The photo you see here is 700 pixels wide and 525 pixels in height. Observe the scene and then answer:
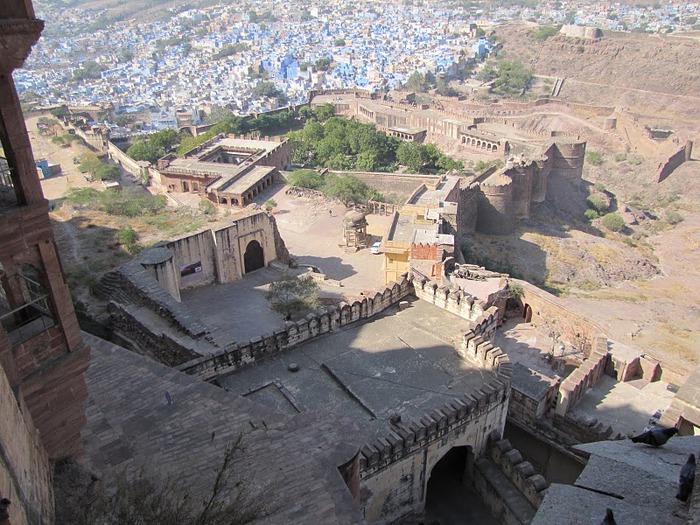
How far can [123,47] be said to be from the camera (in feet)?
554

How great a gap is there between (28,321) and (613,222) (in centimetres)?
4487

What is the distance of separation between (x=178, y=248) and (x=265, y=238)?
13.8ft

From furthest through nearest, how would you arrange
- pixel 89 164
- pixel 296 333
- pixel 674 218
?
1. pixel 674 218
2. pixel 89 164
3. pixel 296 333

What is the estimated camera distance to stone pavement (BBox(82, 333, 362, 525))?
26.1 feet

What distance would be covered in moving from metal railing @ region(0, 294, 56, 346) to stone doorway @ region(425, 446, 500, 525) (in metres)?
8.28

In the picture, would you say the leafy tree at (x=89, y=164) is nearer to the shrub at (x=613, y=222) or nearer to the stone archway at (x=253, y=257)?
the stone archway at (x=253, y=257)

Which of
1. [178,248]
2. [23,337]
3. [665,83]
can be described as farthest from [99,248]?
[665,83]

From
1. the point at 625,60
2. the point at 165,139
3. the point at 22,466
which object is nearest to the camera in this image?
the point at 22,466

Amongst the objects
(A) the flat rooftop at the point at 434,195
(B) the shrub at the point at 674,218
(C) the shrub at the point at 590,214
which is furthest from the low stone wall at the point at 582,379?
(B) the shrub at the point at 674,218

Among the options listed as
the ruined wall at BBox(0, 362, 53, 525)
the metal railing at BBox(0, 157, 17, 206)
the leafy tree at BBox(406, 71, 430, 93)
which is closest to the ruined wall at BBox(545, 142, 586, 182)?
the metal railing at BBox(0, 157, 17, 206)

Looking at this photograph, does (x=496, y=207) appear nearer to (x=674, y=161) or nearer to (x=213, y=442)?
(x=674, y=161)

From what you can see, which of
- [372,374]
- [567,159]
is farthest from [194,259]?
[567,159]

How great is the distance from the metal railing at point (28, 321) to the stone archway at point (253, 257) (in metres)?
15.6

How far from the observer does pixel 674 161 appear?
54469mm
